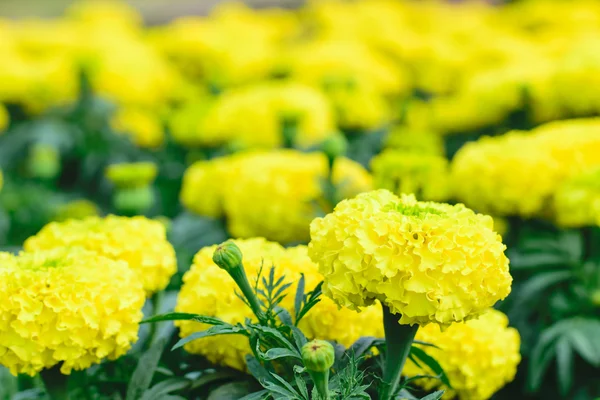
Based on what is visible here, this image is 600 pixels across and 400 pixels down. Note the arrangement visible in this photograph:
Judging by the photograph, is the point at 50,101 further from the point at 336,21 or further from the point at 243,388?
the point at 243,388

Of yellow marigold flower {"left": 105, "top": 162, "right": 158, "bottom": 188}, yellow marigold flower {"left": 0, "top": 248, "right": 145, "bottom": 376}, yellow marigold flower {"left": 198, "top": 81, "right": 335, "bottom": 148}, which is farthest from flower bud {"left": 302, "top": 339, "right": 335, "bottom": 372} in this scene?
yellow marigold flower {"left": 198, "top": 81, "right": 335, "bottom": 148}

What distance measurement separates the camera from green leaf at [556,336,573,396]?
2.22 metres

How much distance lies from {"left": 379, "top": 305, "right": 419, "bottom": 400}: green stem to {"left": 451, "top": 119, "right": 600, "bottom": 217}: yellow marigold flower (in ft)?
4.21

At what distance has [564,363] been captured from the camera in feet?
7.31

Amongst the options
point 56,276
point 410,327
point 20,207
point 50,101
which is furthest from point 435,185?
point 50,101

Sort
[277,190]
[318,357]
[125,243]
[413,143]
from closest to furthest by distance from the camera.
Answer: [318,357] → [125,243] → [277,190] → [413,143]

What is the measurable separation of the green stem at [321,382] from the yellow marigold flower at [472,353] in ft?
1.73

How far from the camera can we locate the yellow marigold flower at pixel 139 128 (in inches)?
176

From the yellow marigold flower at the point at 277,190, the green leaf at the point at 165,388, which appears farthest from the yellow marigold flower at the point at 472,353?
the yellow marigold flower at the point at 277,190

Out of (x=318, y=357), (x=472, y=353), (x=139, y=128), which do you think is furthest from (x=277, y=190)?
(x=139, y=128)

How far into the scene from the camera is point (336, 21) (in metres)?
6.32

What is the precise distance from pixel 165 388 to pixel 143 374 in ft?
0.18

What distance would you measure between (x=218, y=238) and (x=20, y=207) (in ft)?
4.22

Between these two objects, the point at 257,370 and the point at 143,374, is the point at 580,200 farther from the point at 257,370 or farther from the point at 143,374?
the point at 143,374
